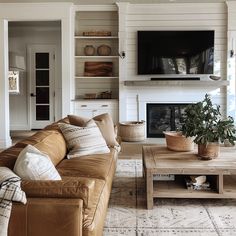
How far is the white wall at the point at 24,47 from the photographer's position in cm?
872

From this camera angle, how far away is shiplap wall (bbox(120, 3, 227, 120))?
6695 mm

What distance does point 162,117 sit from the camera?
6961 mm

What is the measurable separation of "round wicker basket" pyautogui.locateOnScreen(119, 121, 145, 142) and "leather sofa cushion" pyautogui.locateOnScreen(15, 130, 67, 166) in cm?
321

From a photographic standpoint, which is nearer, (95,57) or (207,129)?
(207,129)

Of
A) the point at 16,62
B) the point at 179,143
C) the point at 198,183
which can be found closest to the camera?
the point at 198,183

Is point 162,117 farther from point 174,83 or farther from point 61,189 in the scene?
point 61,189

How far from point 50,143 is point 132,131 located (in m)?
3.67

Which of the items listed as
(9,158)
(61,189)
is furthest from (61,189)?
(9,158)

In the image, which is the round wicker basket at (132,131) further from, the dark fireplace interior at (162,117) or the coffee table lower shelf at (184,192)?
the coffee table lower shelf at (184,192)

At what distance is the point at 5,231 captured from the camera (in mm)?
1612

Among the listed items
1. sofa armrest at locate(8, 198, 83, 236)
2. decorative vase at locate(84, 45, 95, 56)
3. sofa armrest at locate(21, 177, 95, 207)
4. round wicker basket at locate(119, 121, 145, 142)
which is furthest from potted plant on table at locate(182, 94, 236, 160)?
decorative vase at locate(84, 45, 95, 56)

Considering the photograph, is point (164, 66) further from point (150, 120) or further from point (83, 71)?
point (83, 71)

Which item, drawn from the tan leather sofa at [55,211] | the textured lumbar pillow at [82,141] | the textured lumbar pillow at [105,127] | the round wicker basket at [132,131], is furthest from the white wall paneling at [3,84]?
the tan leather sofa at [55,211]

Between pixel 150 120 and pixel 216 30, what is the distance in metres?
2.20
